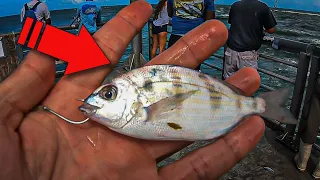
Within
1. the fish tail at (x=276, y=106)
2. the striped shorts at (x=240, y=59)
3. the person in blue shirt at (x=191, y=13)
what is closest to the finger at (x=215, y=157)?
the fish tail at (x=276, y=106)

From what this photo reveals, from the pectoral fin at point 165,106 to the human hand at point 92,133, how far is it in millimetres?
289

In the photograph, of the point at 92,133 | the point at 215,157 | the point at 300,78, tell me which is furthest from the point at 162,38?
the point at 92,133

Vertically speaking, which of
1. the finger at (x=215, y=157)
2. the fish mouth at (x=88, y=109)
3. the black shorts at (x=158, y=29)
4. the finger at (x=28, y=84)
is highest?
the finger at (x=28, y=84)

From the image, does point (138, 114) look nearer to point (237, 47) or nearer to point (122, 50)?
point (122, 50)

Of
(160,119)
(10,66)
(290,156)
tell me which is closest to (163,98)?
(160,119)

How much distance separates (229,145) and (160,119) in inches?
23.6

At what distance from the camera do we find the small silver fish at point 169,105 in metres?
1.93

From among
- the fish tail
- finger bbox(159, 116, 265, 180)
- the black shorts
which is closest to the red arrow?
Result: finger bbox(159, 116, 265, 180)

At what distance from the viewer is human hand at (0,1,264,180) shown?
174 centimetres

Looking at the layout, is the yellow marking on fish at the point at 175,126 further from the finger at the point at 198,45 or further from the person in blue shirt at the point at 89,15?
the person in blue shirt at the point at 89,15

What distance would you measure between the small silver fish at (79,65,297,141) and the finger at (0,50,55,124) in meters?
0.30

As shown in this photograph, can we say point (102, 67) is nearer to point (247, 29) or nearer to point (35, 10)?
point (247, 29)

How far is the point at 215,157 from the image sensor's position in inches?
87.4

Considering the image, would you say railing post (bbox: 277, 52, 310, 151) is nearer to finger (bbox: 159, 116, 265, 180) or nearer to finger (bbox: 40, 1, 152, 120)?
finger (bbox: 159, 116, 265, 180)
